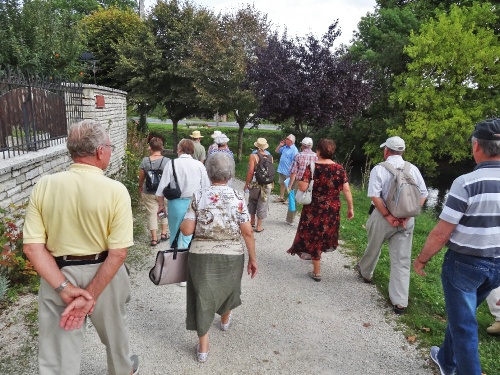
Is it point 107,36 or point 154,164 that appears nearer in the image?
point 154,164

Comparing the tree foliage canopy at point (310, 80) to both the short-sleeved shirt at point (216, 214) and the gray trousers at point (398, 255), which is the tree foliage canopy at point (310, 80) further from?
the short-sleeved shirt at point (216, 214)

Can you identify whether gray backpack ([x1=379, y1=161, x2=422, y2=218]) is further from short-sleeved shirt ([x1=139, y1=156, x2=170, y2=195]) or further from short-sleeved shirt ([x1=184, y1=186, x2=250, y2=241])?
short-sleeved shirt ([x1=139, y1=156, x2=170, y2=195])

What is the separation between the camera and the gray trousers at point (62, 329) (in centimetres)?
211

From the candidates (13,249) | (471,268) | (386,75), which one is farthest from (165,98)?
(471,268)

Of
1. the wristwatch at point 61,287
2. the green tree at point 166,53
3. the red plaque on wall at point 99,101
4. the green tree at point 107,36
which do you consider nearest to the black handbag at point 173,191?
the wristwatch at point 61,287

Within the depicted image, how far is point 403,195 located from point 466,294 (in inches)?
56.7

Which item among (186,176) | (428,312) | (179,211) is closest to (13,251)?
(179,211)

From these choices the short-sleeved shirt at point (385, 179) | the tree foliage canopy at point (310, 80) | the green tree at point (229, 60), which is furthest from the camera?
the green tree at point (229, 60)

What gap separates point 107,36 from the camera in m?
20.2

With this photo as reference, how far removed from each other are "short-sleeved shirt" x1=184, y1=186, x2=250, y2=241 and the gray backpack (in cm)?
184

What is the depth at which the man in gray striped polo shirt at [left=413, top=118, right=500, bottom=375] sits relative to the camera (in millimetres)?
2438

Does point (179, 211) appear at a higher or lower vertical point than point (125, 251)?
lower

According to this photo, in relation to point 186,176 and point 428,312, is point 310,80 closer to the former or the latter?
point 186,176

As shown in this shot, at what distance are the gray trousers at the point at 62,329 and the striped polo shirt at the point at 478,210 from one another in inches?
90.7
